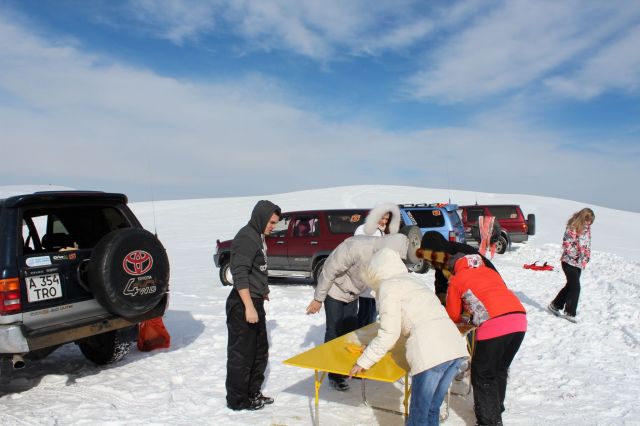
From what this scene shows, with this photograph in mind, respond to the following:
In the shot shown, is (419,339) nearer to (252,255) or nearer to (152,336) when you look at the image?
(252,255)

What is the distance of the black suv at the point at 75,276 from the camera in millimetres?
4609

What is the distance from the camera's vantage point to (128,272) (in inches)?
206

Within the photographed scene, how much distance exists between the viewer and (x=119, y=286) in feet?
17.0

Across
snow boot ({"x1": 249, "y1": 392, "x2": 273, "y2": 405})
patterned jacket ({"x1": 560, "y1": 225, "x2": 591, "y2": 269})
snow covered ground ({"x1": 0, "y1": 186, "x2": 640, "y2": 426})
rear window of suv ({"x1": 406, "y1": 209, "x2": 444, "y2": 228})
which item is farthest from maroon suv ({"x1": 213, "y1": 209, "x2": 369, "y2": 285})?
snow boot ({"x1": 249, "y1": 392, "x2": 273, "y2": 405})

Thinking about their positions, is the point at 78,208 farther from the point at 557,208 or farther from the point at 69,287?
the point at 557,208

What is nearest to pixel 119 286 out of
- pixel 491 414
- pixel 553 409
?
pixel 491 414

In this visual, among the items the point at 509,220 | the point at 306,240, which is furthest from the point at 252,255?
the point at 509,220

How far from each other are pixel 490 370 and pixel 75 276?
155 inches

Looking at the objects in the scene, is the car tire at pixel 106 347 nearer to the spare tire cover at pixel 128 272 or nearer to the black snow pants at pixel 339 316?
the spare tire cover at pixel 128 272

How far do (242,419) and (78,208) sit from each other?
114 inches

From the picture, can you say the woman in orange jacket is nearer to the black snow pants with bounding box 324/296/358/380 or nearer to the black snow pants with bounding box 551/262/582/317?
the black snow pants with bounding box 324/296/358/380

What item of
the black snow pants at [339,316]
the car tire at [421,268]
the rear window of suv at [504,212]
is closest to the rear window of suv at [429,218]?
the car tire at [421,268]

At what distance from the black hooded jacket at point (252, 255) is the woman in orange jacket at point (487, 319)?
1.64 meters

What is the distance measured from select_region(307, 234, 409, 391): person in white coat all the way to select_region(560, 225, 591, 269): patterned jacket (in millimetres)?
4068
